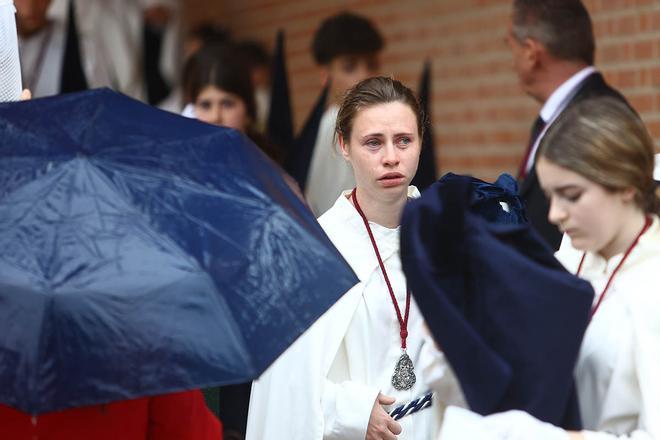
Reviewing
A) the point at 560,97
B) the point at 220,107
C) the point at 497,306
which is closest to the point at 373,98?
the point at 497,306

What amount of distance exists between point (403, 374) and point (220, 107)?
9.09 ft

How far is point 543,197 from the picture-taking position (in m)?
5.17

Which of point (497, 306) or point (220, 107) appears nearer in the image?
point (497, 306)

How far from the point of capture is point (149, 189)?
309 centimetres

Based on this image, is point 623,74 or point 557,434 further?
point 623,74

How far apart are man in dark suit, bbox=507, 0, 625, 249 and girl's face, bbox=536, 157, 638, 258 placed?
2.46 m

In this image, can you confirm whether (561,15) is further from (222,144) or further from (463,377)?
(463,377)

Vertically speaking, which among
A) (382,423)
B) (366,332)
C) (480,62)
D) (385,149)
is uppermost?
(480,62)

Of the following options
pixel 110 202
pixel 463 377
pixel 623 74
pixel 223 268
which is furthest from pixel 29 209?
pixel 623 74

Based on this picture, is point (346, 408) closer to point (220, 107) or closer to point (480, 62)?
point (220, 107)

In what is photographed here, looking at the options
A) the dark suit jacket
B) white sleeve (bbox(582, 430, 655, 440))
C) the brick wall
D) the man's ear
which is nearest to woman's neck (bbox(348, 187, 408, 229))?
the dark suit jacket

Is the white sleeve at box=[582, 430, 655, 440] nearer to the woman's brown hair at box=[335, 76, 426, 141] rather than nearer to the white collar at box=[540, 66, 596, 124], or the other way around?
the woman's brown hair at box=[335, 76, 426, 141]

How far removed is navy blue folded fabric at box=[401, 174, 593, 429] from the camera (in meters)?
2.85

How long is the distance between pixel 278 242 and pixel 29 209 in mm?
584
